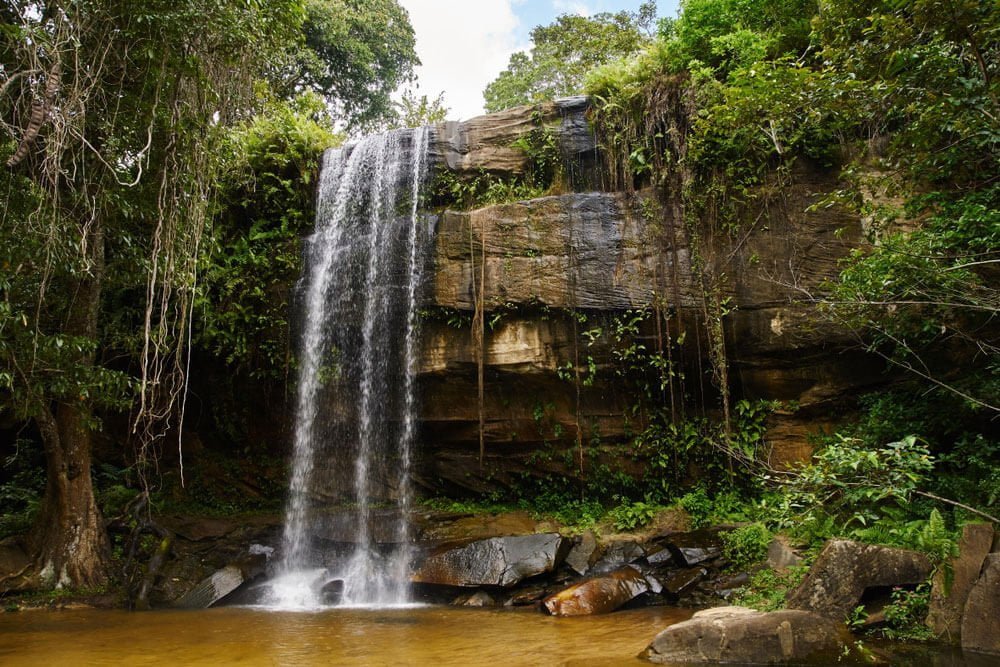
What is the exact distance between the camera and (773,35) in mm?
9422

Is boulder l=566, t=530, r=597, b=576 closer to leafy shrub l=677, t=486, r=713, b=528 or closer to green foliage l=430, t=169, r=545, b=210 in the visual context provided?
leafy shrub l=677, t=486, r=713, b=528

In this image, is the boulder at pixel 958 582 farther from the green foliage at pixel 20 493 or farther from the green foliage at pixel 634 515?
the green foliage at pixel 20 493

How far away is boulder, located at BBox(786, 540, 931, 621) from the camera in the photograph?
5371 millimetres

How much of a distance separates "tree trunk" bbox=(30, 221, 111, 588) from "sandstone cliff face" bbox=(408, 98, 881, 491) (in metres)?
4.42

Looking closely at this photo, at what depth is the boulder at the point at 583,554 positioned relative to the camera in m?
8.11

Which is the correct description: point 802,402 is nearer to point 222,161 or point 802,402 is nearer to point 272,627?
point 272,627

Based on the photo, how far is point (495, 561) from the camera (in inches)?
317

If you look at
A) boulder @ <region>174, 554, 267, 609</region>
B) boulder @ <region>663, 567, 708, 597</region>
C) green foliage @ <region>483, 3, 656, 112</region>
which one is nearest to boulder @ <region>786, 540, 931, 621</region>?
boulder @ <region>663, 567, 708, 597</region>

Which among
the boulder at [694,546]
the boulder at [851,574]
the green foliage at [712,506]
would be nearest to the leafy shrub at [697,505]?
the green foliage at [712,506]

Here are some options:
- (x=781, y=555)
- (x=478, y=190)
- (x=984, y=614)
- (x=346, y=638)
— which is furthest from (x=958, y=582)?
(x=478, y=190)

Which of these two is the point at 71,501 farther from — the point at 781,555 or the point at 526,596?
the point at 781,555

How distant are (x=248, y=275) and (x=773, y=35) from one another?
891cm

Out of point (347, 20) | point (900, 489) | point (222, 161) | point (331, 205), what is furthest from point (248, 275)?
point (347, 20)

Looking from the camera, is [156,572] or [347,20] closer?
[156,572]
